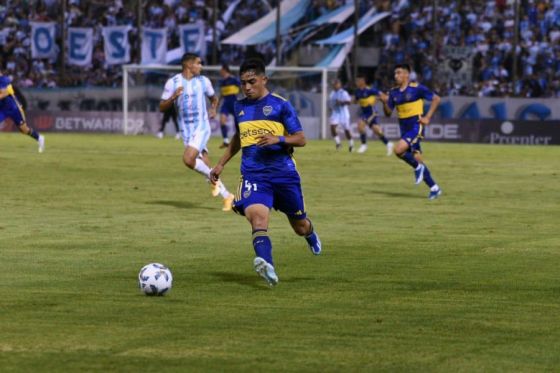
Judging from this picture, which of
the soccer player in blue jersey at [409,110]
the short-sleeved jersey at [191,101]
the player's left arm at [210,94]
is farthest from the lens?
the soccer player in blue jersey at [409,110]

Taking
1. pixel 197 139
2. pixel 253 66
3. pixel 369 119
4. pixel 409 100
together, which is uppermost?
pixel 253 66

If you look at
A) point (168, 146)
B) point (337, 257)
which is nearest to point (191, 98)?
point (337, 257)

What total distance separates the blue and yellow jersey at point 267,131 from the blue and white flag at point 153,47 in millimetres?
41696

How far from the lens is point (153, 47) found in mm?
53844

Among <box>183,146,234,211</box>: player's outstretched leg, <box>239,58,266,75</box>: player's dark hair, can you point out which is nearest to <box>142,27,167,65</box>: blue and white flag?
<box>183,146,234,211</box>: player's outstretched leg

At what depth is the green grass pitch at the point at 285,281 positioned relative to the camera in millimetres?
8508

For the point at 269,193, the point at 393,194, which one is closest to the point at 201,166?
the point at 393,194

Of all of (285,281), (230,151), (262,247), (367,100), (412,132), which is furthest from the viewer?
(367,100)

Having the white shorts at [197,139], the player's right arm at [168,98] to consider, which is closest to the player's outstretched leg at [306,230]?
the player's right arm at [168,98]

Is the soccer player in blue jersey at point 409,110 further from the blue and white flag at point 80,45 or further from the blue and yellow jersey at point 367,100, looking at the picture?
the blue and white flag at point 80,45

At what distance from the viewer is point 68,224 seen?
687 inches

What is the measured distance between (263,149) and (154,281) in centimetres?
201

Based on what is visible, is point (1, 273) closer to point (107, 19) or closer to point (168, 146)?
point (168, 146)

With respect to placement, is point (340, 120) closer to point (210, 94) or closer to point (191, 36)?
point (191, 36)
